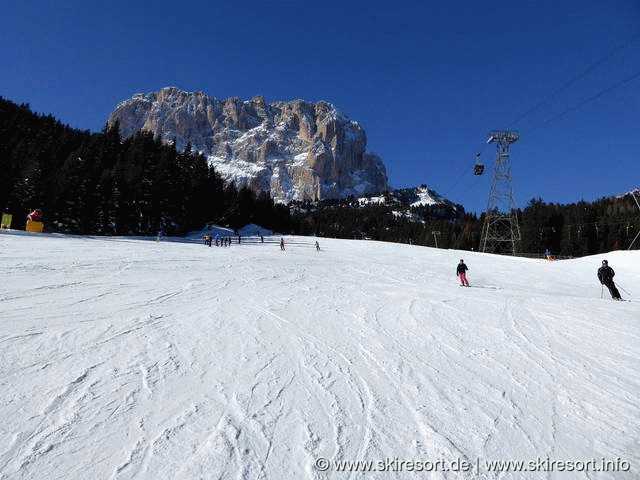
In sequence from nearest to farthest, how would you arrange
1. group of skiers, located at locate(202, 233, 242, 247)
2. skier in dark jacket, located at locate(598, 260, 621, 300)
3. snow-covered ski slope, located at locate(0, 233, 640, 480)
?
snow-covered ski slope, located at locate(0, 233, 640, 480) → skier in dark jacket, located at locate(598, 260, 621, 300) → group of skiers, located at locate(202, 233, 242, 247)

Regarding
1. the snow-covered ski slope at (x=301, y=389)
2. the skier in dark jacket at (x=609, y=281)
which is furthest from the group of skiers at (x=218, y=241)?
the skier in dark jacket at (x=609, y=281)

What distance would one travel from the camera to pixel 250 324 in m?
8.66

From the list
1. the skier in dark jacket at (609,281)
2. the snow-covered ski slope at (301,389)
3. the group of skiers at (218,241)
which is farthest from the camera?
the group of skiers at (218,241)

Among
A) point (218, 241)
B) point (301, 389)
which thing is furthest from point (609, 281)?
point (218, 241)

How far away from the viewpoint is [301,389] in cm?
538

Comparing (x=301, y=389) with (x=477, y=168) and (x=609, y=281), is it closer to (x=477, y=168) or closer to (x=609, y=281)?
(x=609, y=281)

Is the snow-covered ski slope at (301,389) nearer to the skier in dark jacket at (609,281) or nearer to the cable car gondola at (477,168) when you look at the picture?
the skier in dark jacket at (609,281)

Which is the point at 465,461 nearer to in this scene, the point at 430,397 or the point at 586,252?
the point at 430,397

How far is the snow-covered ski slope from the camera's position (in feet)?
12.8

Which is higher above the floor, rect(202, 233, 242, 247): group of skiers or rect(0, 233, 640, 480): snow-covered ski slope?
rect(202, 233, 242, 247): group of skiers

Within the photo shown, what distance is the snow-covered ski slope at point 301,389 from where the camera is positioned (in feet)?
12.8

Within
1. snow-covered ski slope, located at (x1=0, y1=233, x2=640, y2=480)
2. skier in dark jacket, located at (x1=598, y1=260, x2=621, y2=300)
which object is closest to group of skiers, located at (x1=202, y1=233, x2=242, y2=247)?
snow-covered ski slope, located at (x1=0, y1=233, x2=640, y2=480)

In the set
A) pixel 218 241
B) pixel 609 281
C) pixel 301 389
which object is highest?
pixel 609 281

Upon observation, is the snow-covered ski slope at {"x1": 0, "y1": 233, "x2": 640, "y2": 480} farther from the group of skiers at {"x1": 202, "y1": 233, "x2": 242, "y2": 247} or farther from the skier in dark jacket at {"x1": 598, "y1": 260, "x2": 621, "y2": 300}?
the group of skiers at {"x1": 202, "y1": 233, "x2": 242, "y2": 247}
